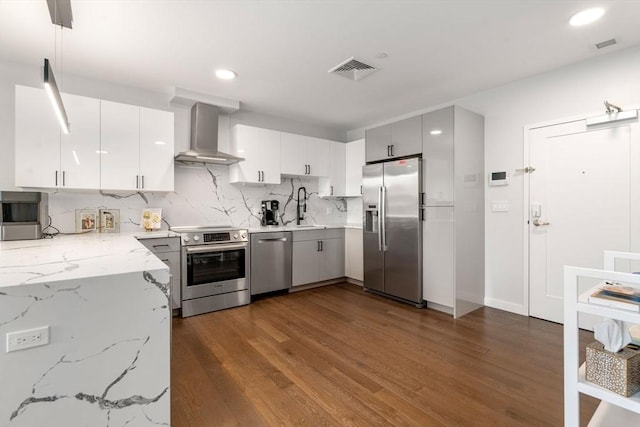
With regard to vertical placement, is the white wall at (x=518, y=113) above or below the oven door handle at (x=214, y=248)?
above

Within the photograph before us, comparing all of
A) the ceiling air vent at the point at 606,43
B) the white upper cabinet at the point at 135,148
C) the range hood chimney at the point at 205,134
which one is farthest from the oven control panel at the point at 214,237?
the ceiling air vent at the point at 606,43

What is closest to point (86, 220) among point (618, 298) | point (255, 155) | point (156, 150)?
point (156, 150)

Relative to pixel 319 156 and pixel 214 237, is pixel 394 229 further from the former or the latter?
pixel 214 237

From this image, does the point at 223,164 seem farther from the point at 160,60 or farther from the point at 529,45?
the point at 529,45

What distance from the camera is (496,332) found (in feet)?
9.68

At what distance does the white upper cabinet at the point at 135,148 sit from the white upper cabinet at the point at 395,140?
2595mm

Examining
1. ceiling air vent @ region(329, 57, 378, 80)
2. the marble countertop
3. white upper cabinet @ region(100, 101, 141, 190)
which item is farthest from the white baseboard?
white upper cabinet @ region(100, 101, 141, 190)

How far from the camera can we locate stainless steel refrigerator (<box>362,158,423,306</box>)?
12.0 ft

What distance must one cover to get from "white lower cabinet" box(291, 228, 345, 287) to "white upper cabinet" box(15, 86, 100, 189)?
251 centimetres

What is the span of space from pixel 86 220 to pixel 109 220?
0.69 feet

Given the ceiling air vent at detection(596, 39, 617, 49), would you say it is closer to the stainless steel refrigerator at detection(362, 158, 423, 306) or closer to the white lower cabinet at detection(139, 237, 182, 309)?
the stainless steel refrigerator at detection(362, 158, 423, 306)

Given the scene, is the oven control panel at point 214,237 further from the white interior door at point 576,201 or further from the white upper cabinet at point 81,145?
the white interior door at point 576,201

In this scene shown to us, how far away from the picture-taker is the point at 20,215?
265 centimetres

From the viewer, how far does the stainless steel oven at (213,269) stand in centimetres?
346
